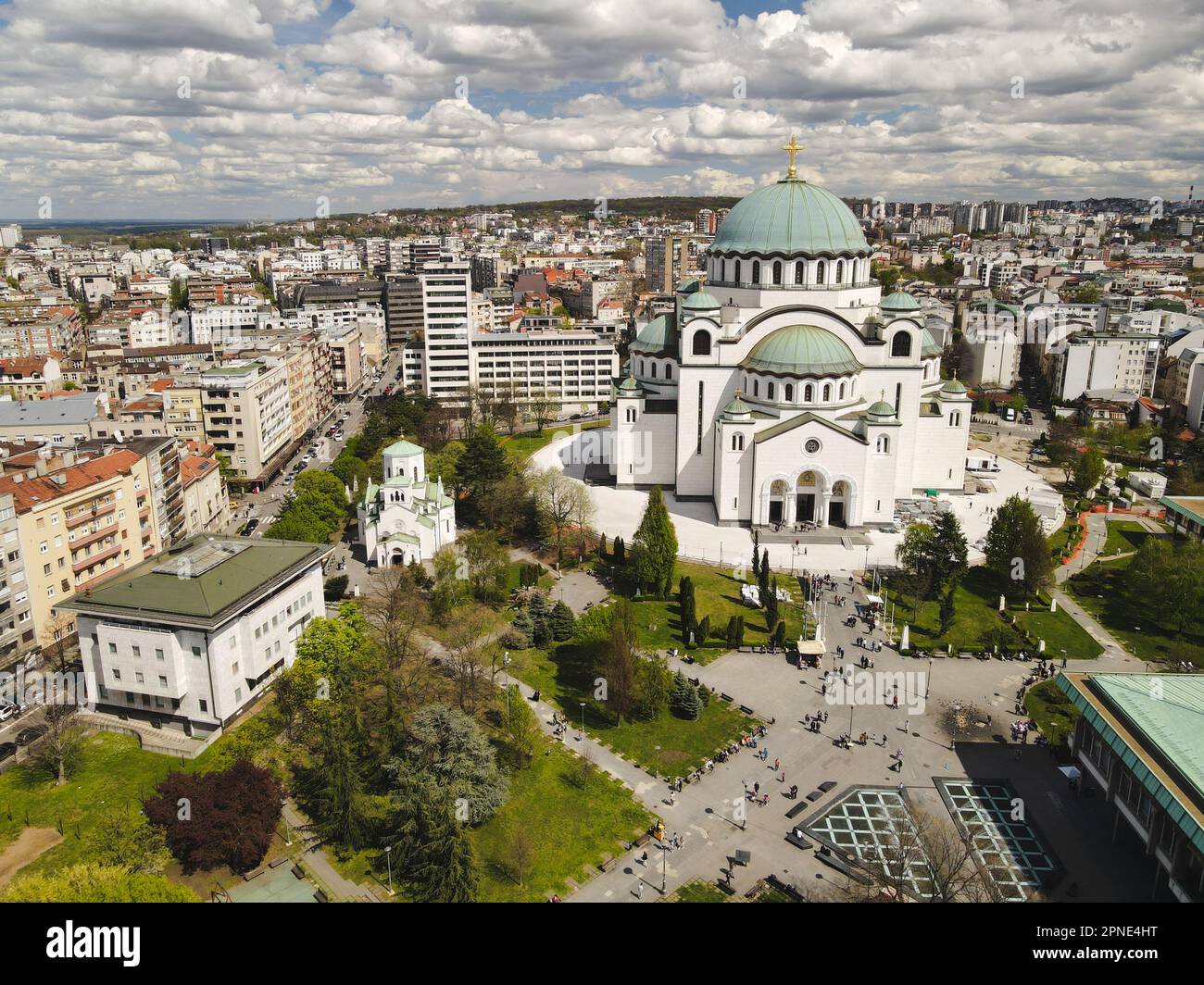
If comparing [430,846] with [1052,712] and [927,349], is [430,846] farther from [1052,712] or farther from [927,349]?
[927,349]

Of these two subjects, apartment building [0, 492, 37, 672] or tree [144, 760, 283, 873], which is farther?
apartment building [0, 492, 37, 672]

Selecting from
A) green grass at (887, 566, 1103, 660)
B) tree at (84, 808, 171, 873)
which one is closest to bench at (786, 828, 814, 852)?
green grass at (887, 566, 1103, 660)

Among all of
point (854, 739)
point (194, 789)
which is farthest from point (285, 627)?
point (854, 739)

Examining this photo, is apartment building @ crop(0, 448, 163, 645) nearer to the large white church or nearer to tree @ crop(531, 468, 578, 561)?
tree @ crop(531, 468, 578, 561)

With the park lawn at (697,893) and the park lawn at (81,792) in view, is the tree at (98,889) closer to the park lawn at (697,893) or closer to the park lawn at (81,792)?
the park lawn at (81,792)

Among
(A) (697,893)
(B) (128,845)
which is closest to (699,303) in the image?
(A) (697,893)

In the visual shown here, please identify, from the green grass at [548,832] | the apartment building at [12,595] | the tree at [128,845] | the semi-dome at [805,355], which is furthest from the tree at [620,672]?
the apartment building at [12,595]
